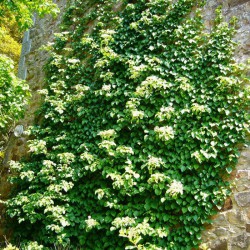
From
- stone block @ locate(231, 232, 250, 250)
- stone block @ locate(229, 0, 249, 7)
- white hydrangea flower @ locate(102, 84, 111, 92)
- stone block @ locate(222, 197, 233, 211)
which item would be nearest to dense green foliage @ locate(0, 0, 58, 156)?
white hydrangea flower @ locate(102, 84, 111, 92)

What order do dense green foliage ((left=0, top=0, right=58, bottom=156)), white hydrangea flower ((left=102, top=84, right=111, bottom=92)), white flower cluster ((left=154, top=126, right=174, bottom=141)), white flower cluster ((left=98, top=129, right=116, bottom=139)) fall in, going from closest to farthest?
white flower cluster ((left=154, top=126, right=174, bottom=141))
dense green foliage ((left=0, top=0, right=58, bottom=156))
white flower cluster ((left=98, top=129, right=116, bottom=139))
white hydrangea flower ((left=102, top=84, right=111, bottom=92))

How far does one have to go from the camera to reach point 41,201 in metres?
3.92

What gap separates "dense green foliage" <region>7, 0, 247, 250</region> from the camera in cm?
347

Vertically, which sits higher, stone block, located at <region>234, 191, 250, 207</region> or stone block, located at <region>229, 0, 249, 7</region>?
stone block, located at <region>229, 0, 249, 7</region>

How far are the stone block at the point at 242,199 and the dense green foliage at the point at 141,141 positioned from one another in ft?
0.52

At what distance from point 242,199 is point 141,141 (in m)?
1.40

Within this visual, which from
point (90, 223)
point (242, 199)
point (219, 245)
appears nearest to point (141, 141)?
point (90, 223)

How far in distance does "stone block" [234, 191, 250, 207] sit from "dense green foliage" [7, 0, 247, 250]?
16 cm

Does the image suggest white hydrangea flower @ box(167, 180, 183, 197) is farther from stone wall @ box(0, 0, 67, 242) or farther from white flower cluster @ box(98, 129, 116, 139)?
stone wall @ box(0, 0, 67, 242)

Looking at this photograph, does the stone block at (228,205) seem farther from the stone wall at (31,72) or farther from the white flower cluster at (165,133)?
the stone wall at (31,72)

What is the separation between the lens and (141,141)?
12.8 ft

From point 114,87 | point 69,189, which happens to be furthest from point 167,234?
point 114,87

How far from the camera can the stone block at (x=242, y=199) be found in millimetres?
3303

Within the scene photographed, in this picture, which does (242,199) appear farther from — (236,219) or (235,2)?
(235,2)
